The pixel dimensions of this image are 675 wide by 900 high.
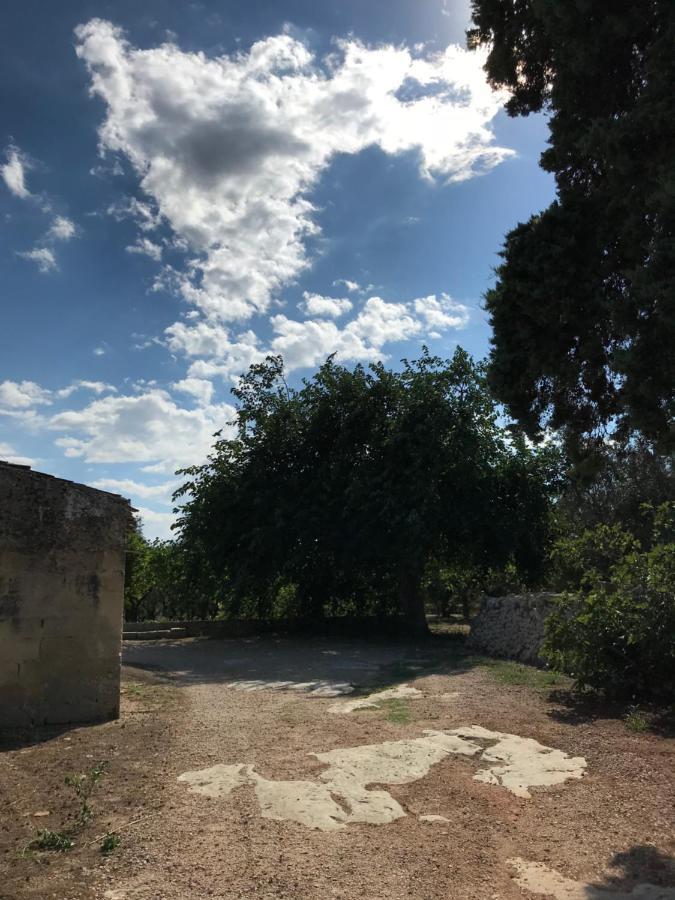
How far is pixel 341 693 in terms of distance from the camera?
878 centimetres

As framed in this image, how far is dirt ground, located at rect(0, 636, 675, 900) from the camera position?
11.2ft

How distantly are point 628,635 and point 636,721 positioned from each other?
119 cm

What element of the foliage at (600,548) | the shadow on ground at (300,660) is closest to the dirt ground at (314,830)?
the shadow on ground at (300,660)

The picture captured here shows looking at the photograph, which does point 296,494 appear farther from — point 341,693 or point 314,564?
point 341,693

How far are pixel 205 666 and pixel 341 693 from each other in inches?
169

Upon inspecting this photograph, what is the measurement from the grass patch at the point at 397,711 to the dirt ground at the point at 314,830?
0.04 m

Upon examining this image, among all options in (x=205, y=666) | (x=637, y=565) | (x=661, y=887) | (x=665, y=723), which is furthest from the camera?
(x=205, y=666)

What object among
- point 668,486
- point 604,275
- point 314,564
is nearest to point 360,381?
point 314,564

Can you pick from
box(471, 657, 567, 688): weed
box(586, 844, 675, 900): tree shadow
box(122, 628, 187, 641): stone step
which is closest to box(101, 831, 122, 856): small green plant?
box(586, 844, 675, 900): tree shadow

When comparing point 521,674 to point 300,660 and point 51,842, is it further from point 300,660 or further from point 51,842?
point 51,842

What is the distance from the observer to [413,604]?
59.3ft

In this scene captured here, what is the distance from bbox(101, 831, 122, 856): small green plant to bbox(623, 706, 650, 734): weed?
4.89 metres

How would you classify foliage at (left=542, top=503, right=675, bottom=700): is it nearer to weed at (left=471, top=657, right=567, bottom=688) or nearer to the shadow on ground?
weed at (left=471, top=657, right=567, bottom=688)

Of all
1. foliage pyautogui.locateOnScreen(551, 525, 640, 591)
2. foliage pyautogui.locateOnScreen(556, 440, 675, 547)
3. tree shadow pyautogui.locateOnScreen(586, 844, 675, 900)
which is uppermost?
foliage pyautogui.locateOnScreen(556, 440, 675, 547)
